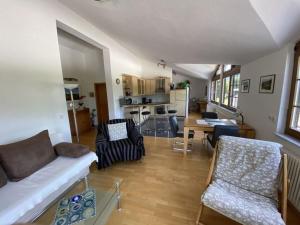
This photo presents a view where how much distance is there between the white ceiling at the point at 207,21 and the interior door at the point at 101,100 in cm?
290

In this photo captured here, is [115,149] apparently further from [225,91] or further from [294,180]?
[225,91]

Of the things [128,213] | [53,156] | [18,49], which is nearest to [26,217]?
[53,156]

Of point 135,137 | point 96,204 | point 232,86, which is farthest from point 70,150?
point 232,86

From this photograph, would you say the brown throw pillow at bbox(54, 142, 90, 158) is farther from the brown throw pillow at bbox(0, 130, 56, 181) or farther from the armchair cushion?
the armchair cushion

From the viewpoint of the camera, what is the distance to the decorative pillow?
307cm

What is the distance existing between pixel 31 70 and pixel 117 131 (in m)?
1.76

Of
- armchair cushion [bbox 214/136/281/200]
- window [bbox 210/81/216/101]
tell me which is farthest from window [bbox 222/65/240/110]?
armchair cushion [bbox 214/136/281/200]

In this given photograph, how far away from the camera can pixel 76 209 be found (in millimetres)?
1555

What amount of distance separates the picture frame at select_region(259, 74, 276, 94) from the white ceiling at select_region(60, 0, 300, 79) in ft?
1.52

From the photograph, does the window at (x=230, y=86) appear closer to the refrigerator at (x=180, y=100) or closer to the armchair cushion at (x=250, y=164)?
the refrigerator at (x=180, y=100)

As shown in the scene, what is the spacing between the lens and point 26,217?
1580 millimetres

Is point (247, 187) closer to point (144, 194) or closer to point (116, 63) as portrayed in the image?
point (144, 194)

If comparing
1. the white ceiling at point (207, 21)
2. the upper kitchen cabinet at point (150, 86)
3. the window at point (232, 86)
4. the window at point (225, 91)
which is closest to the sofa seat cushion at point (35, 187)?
the white ceiling at point (207, 21)

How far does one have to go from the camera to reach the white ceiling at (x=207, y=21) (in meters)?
1.67
